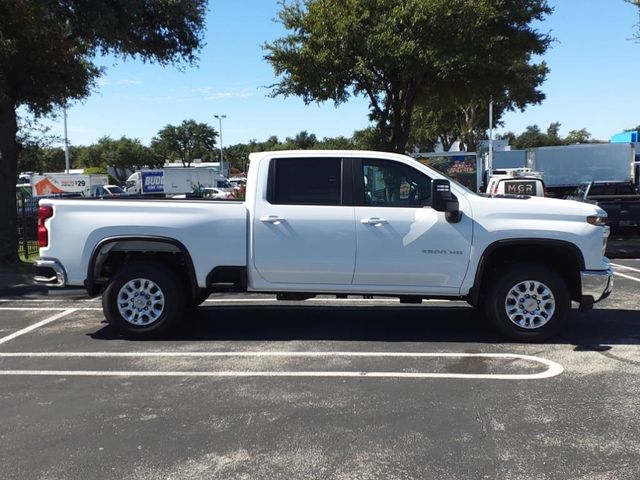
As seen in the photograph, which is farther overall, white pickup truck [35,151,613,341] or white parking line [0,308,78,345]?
white parking line [0,308,78,345]

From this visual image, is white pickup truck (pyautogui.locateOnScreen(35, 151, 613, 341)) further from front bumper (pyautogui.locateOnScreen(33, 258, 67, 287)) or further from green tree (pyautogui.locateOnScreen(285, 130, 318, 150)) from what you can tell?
green tree (pyautogui.locateOnScreen(285, 130, 318, 150))

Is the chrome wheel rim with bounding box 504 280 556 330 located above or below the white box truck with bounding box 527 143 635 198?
below

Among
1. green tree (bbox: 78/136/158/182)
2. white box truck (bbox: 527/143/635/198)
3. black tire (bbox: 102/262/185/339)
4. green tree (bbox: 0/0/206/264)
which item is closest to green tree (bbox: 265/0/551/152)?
green tree (bbox: 0/0/206/264)

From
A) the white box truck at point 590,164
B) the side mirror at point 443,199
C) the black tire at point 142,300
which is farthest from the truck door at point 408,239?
the white box truck at point 590,164

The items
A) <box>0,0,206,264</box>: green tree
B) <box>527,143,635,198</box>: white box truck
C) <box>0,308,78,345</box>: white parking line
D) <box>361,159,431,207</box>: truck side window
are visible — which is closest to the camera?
<box>361,159,431,207</box>: truck side window

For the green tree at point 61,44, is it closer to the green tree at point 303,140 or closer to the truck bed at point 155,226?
the truck bed at point 155,226

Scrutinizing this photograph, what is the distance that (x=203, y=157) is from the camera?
Answer: 318 ft

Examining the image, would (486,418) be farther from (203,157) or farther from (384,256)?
(203,157)

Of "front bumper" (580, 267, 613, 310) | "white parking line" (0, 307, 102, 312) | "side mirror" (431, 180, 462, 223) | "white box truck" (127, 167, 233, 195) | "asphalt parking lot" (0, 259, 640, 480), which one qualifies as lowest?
"asphalt parking lot" (0, 259, 640, 480)

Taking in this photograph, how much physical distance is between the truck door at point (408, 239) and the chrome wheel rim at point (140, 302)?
86.9 inches

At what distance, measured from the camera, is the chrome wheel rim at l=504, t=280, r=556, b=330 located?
632 centimetres

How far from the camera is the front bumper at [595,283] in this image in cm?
618

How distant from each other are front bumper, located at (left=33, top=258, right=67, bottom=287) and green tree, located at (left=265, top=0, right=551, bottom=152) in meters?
11.0

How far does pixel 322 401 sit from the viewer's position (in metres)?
4.79
